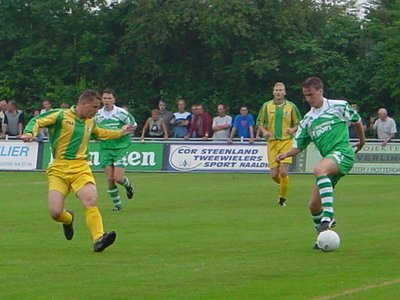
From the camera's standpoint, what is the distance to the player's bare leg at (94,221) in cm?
1347

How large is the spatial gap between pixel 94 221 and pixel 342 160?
9.96ft

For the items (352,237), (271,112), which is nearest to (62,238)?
(352,237)

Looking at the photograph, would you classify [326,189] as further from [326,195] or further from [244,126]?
[244,126]

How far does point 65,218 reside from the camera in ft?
46.7

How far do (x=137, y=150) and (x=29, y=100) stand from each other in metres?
15.6

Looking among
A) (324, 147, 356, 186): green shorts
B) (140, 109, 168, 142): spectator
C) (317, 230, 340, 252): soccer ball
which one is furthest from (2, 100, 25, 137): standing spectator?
(317, 230, 340, 252): soccer ball

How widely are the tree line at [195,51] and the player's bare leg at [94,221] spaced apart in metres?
31.6

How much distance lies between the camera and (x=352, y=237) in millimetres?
15352

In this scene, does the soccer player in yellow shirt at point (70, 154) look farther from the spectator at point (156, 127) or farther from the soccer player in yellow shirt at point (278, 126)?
the spectator at point (156, 127)

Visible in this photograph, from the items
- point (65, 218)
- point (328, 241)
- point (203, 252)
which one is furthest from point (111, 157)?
point (328, 241)

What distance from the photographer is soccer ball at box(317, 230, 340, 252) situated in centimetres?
1337

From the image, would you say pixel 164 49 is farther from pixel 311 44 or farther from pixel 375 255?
pixel 375 255

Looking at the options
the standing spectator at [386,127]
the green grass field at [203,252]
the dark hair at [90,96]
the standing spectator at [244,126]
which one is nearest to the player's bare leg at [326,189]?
the green grass field at [203,252]

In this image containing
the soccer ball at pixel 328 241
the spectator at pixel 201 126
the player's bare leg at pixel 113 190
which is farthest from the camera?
the spectator at pixel 201 126
